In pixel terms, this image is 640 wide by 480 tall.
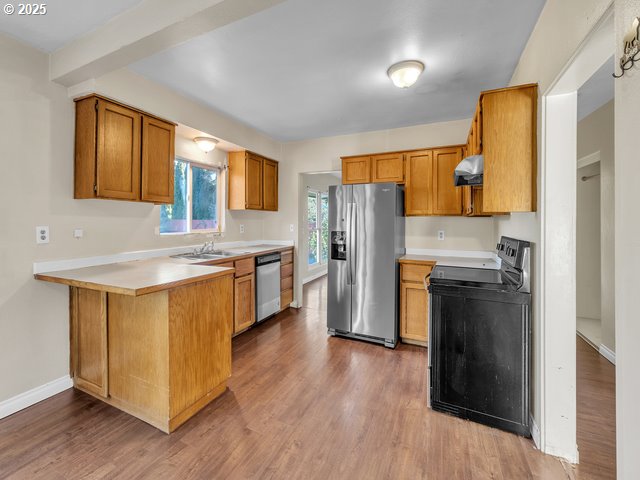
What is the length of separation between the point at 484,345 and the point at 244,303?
→ 99.5 inches

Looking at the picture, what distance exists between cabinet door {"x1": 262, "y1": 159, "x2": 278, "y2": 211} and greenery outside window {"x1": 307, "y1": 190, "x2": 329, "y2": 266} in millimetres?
2030

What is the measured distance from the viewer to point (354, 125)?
3801mm

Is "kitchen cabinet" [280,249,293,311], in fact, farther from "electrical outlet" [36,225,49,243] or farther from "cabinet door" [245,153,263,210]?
"electrical outlet" [36,225,49,243]

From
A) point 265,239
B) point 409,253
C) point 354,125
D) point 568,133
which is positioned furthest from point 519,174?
point 265,239

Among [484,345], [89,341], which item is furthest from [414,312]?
[89,341]

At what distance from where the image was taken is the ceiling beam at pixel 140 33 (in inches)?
58.1

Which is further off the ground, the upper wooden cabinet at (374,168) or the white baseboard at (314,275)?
the upper wooden cabinet at (374,168)

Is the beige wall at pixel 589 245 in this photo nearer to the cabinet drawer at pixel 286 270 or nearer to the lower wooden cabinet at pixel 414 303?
the lower wooden cabinet at pixel 414 303

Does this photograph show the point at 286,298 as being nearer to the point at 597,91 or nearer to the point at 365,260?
the point at 365,260

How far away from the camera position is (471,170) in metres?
2.13

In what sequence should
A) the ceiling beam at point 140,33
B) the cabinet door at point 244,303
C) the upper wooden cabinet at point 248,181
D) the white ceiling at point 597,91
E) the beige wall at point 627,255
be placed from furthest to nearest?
the upper wooden cabinet at point 248,181, the cabinet door at point 244,303, the white ceiling at point 597,91, the ceiling beam at point 140,33, the beige wall at point 627,255

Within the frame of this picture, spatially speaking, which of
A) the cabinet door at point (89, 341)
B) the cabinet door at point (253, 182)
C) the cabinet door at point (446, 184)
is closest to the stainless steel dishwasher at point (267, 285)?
the cabinet door at point (253, 182)

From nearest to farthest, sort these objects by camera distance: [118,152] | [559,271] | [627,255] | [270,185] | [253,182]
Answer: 1. [627,255]
2. [559,271]
3. [118,152]
4. [253,182]
5. [270,185]

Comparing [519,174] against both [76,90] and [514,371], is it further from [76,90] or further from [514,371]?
[76,90]
